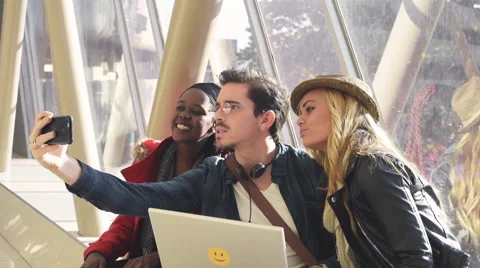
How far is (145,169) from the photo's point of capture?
155 inches

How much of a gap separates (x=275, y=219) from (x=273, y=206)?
0.08m

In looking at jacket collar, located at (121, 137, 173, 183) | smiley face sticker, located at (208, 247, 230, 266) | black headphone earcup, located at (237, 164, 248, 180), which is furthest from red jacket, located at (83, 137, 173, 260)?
smiley face sticker, located at (208, 247, 230, 266)

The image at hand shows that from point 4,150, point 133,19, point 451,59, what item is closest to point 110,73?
point 133,19

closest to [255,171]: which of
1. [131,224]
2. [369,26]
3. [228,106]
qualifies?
[228,106]

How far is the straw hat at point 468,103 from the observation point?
441 cm

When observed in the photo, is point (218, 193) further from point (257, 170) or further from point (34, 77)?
point (34, 77)

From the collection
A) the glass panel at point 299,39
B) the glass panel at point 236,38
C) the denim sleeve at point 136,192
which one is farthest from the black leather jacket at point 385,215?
the glass panel at point 236,38

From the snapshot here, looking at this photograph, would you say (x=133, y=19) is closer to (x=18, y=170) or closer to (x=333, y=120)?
(x=18, y=170)

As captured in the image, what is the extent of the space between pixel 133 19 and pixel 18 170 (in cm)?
570

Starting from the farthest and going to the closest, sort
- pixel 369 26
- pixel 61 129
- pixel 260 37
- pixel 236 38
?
pixel 236 38
pixel 260 37
pixel 369 26
pixel 61 129

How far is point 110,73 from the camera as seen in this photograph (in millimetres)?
11953

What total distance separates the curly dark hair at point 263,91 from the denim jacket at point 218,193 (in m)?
0.15

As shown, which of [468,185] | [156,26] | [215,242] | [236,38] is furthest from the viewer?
[156,26]

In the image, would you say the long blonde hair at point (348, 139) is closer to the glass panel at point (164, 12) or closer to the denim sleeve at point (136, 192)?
the denim sleeve at point (136, 192)
